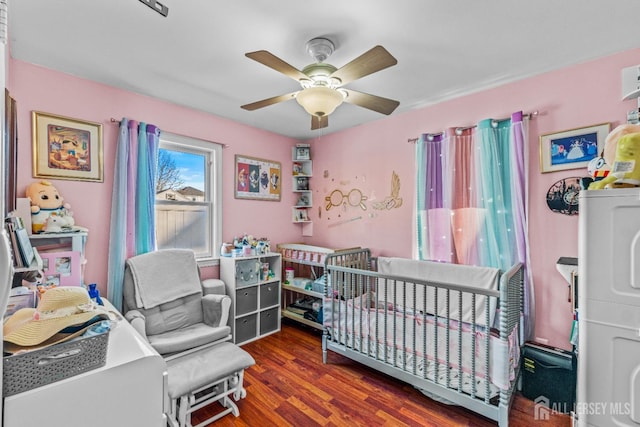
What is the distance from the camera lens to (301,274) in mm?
3760

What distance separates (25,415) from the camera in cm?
85

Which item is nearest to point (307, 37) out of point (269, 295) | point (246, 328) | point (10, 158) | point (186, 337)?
point (10, 158)

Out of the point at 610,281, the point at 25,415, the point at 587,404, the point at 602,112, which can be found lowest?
the point at 587,404

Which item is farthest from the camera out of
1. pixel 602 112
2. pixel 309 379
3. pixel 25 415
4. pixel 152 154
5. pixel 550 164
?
pixel 152 154

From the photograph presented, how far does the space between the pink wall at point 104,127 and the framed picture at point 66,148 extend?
43 millimetres

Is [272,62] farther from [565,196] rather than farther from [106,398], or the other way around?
[565,196]

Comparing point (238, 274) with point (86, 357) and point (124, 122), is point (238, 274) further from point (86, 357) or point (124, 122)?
point (86, 357)

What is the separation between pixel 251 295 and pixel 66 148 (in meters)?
2.02

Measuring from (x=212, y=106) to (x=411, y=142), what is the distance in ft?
6.64

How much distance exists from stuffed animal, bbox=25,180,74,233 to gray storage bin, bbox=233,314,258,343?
1700mm

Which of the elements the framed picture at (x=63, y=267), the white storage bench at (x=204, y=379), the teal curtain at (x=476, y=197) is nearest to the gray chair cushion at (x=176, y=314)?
the white storage bench at (x=204, y=379)

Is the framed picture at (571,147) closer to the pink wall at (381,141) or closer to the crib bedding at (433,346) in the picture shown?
the pink wall at (381,141)

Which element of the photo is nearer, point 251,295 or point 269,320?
point 251,295

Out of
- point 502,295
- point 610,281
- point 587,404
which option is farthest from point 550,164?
point 587,404
